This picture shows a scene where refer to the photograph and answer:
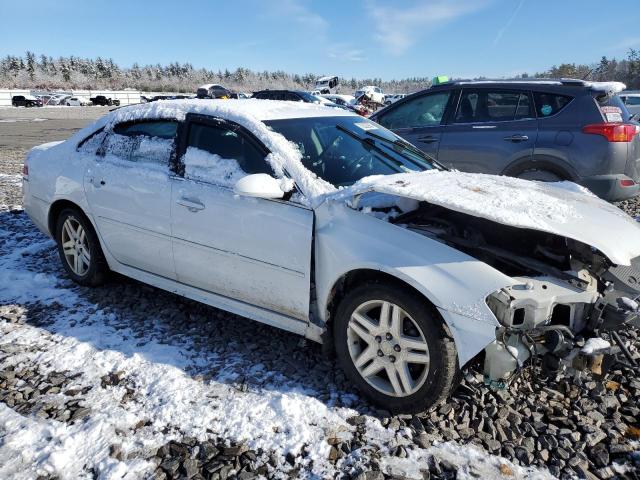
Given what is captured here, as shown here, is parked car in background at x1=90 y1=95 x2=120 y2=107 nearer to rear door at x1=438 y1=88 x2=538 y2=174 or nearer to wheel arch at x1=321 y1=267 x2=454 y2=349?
rear door at x1=438 y1=88 x2=538 y2=174

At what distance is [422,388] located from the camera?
246 cm

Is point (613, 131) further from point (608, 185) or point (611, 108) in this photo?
point (608, 185)

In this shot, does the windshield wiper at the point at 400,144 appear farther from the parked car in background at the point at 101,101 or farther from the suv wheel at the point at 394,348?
the parked car in background at the point at 101,101

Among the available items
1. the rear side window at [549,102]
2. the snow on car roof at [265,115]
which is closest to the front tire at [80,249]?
the snow on car roof at [265,115]

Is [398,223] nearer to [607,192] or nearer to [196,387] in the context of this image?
[196,387]

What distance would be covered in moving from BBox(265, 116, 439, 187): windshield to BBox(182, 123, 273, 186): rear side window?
0.25 meters

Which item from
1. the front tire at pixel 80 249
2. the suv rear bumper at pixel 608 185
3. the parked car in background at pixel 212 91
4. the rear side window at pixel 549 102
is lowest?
the front tire at pixel 80 249

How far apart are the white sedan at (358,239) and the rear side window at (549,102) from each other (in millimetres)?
2229

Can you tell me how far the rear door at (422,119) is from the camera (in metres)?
6.05

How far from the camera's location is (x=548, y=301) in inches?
90.5

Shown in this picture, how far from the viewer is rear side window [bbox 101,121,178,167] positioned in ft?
11.3

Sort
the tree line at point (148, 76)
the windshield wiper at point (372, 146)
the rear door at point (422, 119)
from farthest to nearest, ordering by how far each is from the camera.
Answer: the tree line at point (148, 76)
the rear door at point (422, 119)
the windshield wiper at point (372, 146)

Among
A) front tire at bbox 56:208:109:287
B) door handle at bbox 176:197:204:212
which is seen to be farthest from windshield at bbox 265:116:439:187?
front tire at bbox 56:208:109:287

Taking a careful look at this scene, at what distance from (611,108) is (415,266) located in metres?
4.21
